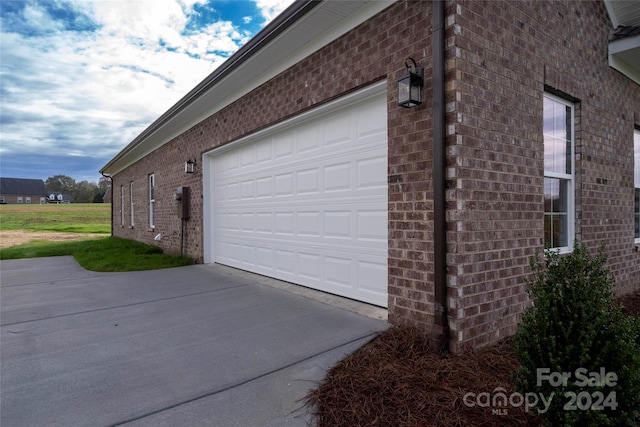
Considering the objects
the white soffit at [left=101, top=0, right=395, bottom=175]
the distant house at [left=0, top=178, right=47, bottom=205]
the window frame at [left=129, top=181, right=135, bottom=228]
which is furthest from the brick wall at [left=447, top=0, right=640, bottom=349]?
the distant house at [left=0, top=178, right=47, bottom=205]

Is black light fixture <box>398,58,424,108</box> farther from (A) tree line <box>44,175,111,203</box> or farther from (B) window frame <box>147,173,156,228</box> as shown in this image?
(A) tree line <box>44,175,111,203</box>

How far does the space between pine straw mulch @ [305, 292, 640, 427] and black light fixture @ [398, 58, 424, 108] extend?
2.14 m

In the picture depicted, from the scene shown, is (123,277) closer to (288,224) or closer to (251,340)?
(288,224)

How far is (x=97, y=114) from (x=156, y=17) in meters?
19.3

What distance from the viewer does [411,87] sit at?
3.20 m

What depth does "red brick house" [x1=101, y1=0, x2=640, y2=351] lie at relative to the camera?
10.2 ft

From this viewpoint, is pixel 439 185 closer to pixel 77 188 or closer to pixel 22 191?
pixel 77 188

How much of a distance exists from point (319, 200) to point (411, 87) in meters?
2.27

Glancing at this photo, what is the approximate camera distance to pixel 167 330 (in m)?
3.80

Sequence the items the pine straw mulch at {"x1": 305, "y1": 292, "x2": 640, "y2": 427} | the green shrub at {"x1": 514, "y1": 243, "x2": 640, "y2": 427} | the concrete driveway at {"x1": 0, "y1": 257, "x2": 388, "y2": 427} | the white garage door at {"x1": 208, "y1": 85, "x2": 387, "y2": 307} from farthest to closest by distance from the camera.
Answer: the white garage door at {"x1": 208, "y1": 85, "x2": 387, "y2": 307}, the concrete driveway at {"x1": 0, "y1": 257, "x2": 388, "y2": 427}, the pine straw mulch at {"x1": 305, "y1": 292, "x2": 640, "y2": 427}, the green shrub at {"x1": 514, "y1": 243, "x2": 640, "y2": 427}

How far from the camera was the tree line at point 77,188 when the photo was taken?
74012mm

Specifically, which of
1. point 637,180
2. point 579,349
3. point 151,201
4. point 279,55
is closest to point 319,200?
point 279,55

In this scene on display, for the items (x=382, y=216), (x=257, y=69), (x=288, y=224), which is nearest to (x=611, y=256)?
(x=382, y=216)

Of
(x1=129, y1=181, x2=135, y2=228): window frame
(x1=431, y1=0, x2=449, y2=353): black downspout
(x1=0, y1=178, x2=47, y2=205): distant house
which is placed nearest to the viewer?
(x1=431, y1=0, x2=449, y2=353): black downspout
